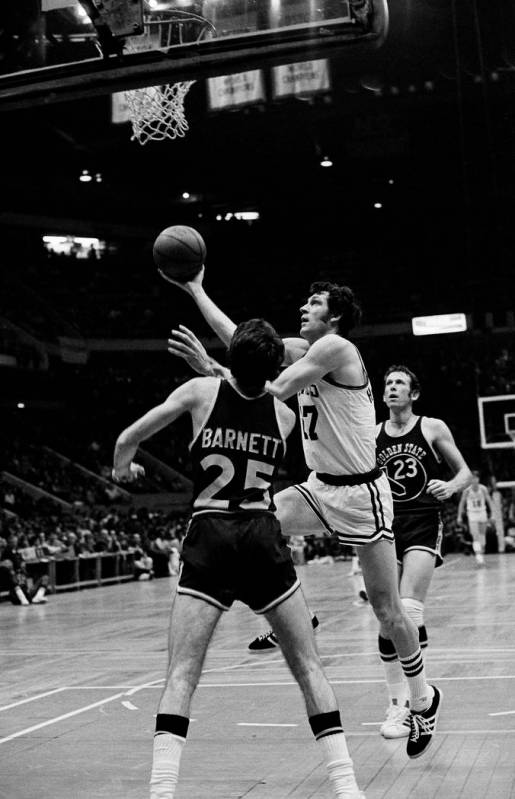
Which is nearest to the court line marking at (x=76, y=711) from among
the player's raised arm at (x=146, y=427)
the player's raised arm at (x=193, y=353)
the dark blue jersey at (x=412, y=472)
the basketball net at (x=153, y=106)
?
the dark blue jersey at (x=412, y=472)

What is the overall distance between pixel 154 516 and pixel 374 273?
1375 cm

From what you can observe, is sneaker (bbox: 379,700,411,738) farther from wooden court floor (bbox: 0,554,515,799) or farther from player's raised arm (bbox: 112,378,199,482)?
player's raised arm (bbox: 112,378,199,482)

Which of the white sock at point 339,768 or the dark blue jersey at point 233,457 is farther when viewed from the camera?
the dark blue jersey at point 233,457

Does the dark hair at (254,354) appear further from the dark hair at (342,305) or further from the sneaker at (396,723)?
the sneaker at (396,723)

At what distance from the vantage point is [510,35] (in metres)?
21.1

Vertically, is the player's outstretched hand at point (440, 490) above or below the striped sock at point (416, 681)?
above

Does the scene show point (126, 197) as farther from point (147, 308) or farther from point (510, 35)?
point (510, 35)

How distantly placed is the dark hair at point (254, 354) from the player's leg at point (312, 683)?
2.84 ft

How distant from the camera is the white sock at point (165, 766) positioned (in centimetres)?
371

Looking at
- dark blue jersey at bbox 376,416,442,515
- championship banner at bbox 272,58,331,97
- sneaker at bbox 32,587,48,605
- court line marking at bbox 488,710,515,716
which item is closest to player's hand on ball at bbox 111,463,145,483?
dark blue jersey at bbox 376,416,442,515

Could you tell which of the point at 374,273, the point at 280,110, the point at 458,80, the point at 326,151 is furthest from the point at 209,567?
the point at 374,273

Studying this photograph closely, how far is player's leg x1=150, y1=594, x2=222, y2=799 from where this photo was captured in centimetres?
376

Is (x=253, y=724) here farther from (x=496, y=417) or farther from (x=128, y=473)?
(x=496, y=417)

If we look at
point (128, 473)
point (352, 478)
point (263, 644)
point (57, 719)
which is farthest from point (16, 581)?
point (128, 473)
